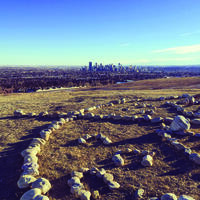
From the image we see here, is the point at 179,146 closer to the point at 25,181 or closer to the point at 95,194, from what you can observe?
the point at 95,194

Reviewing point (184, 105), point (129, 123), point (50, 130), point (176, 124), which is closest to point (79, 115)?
point (50, 130)

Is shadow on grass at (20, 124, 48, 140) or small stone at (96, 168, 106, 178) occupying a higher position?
small stone at (96, 168, 106, 178)

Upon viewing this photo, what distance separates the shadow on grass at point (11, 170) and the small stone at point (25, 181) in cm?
17

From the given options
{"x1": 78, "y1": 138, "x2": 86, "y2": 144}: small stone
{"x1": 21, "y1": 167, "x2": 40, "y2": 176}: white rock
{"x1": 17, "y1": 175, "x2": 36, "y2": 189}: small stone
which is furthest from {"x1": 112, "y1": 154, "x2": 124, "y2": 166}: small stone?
{"x1": 17, "y1": 175, "x2": 36, "y2": 189}: small stone

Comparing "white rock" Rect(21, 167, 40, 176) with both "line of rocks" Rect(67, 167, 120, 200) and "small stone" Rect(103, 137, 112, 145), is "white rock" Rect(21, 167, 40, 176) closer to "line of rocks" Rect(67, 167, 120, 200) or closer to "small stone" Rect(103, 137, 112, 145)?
"line of rocks" Rect(67, 167, 120, 200)

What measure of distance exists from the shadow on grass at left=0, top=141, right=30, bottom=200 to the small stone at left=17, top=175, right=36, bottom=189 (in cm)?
17

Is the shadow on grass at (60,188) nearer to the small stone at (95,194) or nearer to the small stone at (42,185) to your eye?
the small stone at (42,185)

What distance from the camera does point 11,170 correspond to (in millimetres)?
7246

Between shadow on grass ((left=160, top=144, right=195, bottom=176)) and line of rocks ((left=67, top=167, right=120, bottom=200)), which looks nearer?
line of rocks ((left=67, top=167, right=120, bottom=200))

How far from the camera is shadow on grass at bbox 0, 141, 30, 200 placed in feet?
19.4

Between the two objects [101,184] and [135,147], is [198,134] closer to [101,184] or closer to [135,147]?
[135,147]

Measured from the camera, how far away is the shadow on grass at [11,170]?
5909 millimetres

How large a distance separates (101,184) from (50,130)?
5.69m

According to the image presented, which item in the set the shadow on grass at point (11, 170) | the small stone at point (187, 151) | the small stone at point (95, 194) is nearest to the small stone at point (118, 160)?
the small stone at point (95, 194)
